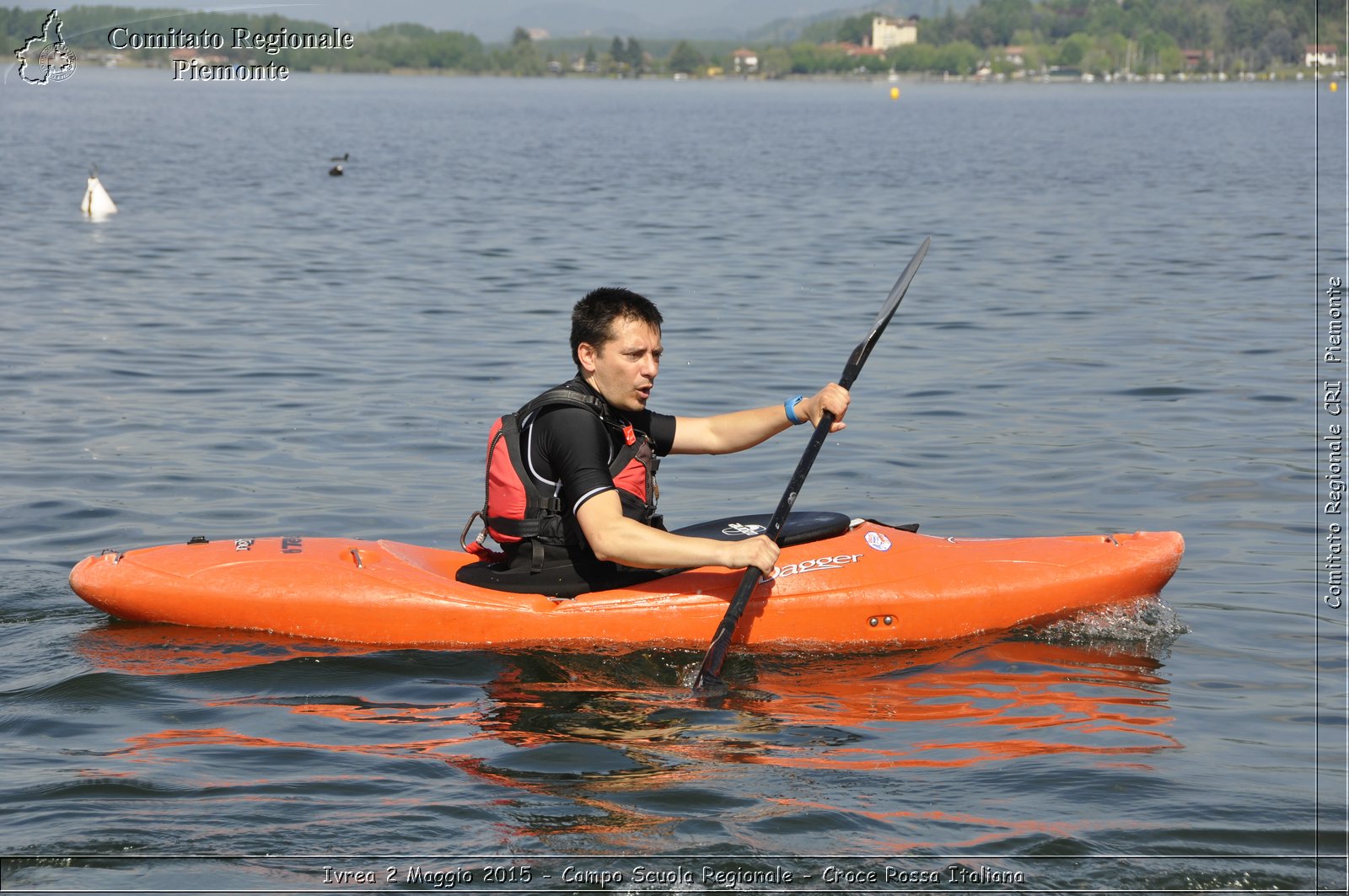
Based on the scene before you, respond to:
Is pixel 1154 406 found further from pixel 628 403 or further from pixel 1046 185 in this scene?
pixel 1046 185

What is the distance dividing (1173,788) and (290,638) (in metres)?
3.16

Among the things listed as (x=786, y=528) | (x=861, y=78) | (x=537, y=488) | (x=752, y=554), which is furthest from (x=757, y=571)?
(x=861, y=78)

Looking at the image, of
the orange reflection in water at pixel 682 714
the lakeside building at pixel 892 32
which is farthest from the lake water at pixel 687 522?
the lakeside building at pixel 892 32

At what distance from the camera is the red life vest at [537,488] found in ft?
16.3

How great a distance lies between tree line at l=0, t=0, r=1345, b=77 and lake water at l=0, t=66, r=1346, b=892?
85.9 metres

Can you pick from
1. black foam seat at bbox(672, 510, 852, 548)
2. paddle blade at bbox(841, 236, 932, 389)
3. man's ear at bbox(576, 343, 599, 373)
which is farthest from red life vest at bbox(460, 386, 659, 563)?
paddle blade at bbox(841, 236, 932, 389)

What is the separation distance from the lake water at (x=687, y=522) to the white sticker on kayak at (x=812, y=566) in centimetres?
32

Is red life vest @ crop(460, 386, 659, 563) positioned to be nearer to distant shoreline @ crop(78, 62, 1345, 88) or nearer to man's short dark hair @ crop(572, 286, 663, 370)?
man's short dark hair @ crop(572, 286, 663, 370)

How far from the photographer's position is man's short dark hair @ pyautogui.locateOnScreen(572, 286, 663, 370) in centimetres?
482

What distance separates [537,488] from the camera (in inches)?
196

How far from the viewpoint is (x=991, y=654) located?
5277 millimetres

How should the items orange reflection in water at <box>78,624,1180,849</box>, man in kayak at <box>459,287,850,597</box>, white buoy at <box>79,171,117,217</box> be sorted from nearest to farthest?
orange reflection in water at <box>78,624,1180,849</box> < man in kayak at <box>459,287,850,597</box> < white buoy at <box>79,171,117,217</box>

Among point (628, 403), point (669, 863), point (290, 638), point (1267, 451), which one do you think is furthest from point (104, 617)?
point (1267, 451)

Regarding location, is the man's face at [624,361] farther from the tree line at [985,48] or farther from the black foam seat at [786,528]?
the tree line at [985,48]
